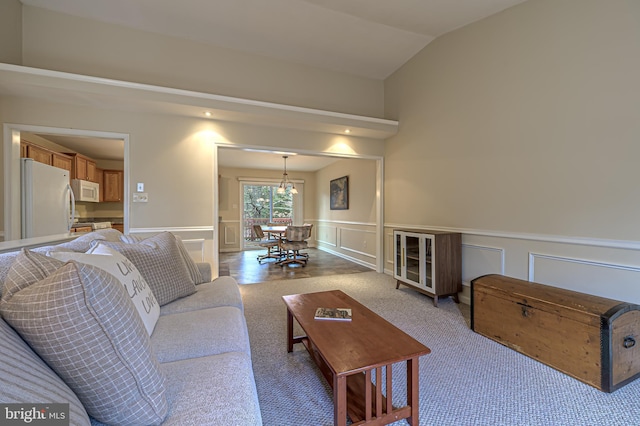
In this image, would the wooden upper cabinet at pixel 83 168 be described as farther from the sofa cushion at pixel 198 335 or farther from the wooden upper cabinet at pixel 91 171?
the sofa cushion at pixel 198 335

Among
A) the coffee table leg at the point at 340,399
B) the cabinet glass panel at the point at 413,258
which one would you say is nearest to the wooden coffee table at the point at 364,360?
the coffee table leg at the point at 340,399

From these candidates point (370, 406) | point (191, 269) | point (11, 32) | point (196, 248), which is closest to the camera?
point (370, 406)

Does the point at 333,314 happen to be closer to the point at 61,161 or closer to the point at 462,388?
the point at 462,388

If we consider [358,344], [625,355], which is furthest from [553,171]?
[358,344]

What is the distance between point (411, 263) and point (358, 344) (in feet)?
7.56

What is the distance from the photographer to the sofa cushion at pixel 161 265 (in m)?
1.63

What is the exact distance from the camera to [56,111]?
289 cm

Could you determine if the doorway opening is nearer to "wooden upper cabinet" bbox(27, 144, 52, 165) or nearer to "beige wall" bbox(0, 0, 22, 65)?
"wooden upper cabinet" bbox(27, 144, 52, 165)

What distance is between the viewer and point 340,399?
1142mm

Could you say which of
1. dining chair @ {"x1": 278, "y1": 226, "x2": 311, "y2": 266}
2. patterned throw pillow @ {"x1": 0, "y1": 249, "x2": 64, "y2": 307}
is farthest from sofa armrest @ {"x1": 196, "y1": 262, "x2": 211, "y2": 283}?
dining chair @ {"x1": 278, "y1": 226, "x2": 311, "y2": 266}

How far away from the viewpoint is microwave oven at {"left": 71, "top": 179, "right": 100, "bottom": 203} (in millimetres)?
4625

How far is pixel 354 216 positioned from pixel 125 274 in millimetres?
4814

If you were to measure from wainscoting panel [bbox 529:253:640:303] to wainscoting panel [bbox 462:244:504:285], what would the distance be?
0.30 meters

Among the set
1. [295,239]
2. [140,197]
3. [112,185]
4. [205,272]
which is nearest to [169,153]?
[140,197]
